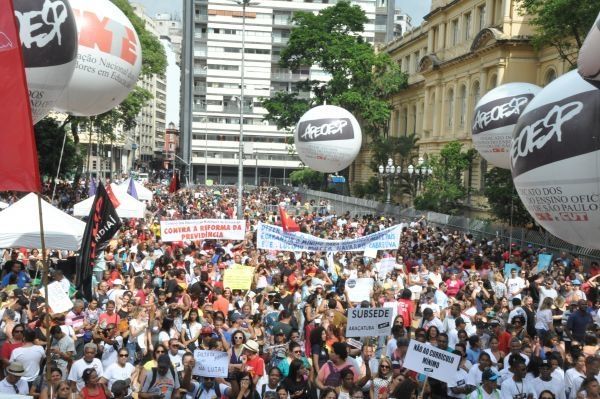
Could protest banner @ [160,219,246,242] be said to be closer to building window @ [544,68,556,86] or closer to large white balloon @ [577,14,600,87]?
large white balloon @ [577,14,600,87]

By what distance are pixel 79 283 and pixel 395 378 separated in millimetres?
5435

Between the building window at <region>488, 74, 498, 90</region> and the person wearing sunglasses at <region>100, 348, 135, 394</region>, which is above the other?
the building window at <region>488, 74, 498, 90</region>

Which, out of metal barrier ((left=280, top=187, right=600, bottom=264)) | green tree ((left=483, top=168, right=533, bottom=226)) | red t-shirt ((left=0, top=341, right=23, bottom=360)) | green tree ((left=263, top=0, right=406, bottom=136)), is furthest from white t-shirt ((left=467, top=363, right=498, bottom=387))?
green tree ((left=263, top=0, right=406, bottom=136))

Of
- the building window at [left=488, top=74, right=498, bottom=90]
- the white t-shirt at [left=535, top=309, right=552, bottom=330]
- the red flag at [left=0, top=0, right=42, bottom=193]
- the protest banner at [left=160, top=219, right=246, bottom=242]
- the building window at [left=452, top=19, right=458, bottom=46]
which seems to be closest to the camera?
the red flag at [left=0, top=0, right=42, bottom=193]

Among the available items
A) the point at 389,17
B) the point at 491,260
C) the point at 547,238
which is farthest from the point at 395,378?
the point at 389,17

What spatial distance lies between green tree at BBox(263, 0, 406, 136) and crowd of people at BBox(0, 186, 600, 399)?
34.9 metres

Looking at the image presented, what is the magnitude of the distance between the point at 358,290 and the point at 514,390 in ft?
18.9

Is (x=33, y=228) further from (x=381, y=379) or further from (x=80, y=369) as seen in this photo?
(x=381, y=379)

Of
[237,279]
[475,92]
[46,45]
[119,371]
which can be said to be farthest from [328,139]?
[475,92]

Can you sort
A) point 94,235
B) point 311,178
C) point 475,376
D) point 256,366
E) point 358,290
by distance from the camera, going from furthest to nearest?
1. point 311,178
2. point 358,290
3. point 94,235
4. point 256,366
5. point 475,376

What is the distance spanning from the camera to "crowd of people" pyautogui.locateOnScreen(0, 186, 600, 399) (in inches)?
337

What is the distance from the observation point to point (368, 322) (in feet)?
31.6

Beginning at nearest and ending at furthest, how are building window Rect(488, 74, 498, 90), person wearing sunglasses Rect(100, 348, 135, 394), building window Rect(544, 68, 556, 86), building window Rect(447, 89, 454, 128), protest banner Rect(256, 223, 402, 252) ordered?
person wearing sunglasses Rect(100, 348, 135, 394)
protest banner Rect(256, 223, 402, 252)
building window Rect(544, 68, 556, 86)
building window Rect(488, 74, 498, 90)
building window Rect(447, 89, 454, 128)

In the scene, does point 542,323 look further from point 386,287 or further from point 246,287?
point 246,287
